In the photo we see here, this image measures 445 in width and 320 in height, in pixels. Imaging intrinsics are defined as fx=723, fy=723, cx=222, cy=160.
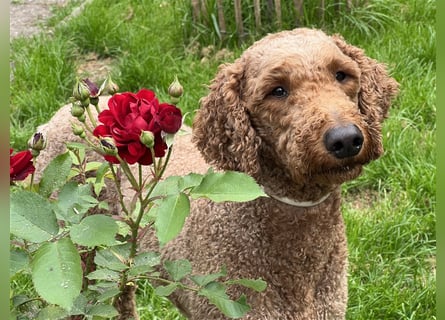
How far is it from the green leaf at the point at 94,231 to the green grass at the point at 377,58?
1851 mm

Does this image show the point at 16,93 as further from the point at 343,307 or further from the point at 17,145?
the point at 343,307

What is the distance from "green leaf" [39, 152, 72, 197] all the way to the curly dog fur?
0.65 meters

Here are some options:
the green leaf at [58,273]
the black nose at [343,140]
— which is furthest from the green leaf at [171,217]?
the black nose at [343,140]

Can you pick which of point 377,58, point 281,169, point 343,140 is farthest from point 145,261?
point 377,58

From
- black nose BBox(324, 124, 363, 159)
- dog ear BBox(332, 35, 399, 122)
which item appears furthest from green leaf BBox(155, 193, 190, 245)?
dog ear BBox(332, 35, 399, 122)

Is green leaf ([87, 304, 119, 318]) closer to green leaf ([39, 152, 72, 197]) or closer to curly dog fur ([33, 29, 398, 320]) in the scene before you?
green leaf ([39, 152, 72, 197])

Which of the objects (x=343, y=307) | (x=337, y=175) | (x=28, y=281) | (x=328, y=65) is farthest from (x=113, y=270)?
(x=28, y=281)

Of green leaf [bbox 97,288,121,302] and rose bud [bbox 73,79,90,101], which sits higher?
rose bud [bbox 73,79,90,101]

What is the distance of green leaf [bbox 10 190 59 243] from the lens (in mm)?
1147

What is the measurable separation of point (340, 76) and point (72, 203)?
38.7 inches

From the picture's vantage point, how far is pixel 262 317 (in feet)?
Result: 6.71

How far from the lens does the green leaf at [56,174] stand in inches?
53.6

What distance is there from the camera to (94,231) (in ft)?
3.87

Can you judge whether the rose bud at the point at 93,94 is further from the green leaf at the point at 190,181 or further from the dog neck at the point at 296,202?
the dog neck at the point at 296,202
